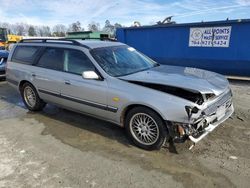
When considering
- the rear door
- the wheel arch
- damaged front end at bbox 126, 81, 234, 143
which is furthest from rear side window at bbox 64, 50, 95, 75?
damaged front end at bbox 126, 81, 234, 143

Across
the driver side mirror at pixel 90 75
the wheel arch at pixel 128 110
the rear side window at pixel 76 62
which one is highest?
the rear side window at pixel 76 62

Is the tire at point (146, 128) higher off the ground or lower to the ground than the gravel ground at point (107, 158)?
higher

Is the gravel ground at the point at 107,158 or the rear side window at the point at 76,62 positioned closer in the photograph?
the gravel ground at the point at 107,158

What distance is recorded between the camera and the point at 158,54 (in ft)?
33.5

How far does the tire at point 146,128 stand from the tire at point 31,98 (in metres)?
2.69

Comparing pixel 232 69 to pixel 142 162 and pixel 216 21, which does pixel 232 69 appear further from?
pixel 142 162

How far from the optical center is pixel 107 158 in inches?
145

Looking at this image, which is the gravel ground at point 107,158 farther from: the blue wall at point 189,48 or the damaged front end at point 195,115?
the blue wall at point 189,48

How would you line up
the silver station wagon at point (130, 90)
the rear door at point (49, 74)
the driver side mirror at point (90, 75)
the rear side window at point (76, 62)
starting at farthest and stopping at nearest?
1. the rear door at point (49, 74)
2. the rear side window at point (76, 62)
3. the driver side mirror at point (90, 75)
4. the silver station wagon at point (130, 90)

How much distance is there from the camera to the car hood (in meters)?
3.55

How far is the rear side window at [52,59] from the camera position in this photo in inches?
195

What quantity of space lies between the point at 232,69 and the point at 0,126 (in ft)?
24.3

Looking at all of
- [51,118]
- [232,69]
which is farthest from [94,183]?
[232,69]

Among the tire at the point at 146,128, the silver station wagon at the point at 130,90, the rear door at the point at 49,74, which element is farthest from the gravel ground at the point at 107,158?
the rear door at the point at 49,74
